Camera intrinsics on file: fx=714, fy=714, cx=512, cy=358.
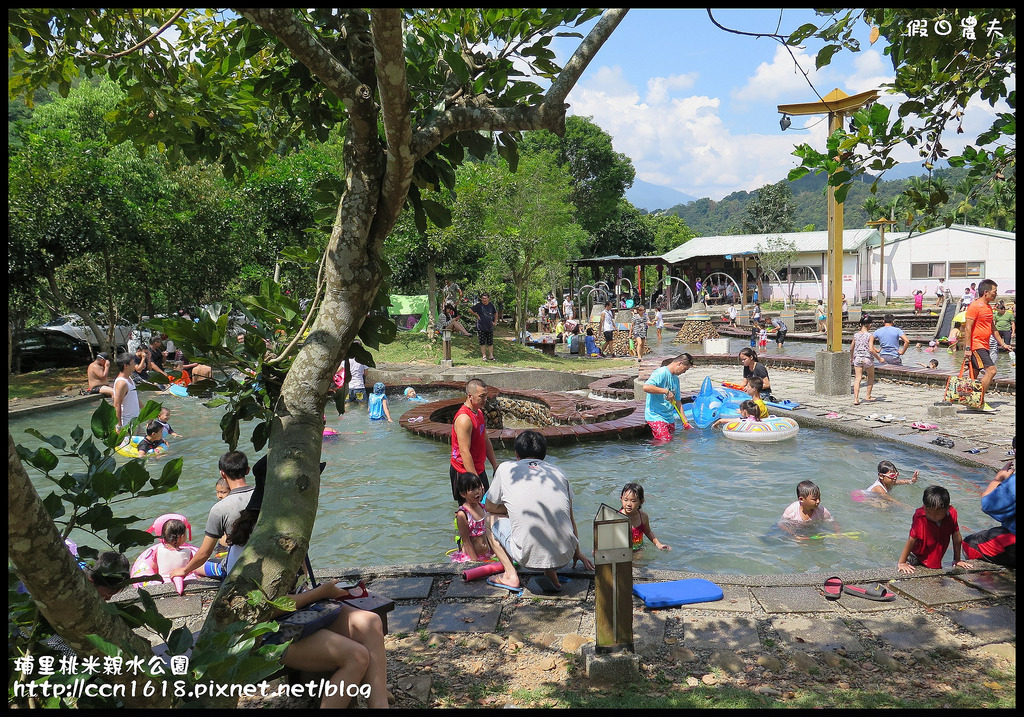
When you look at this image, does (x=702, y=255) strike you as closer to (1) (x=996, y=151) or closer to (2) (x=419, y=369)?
(2) (x=419, y=369)

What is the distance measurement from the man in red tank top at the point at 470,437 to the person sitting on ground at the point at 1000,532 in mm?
4044

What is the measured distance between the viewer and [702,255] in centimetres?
4397

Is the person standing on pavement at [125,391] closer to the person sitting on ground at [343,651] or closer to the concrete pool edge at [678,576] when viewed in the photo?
the concrete pool edge at [678,576]

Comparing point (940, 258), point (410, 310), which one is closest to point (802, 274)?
point (940, 258)

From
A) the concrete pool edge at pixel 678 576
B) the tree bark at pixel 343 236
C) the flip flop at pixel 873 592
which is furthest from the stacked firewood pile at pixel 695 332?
the tree bark at pixel 343 236

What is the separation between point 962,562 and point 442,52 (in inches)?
210

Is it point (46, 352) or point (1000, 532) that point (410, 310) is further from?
point (1000, 532)

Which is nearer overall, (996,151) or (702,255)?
(996,151)

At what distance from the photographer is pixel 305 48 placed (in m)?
3.02

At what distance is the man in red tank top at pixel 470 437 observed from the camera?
659cm

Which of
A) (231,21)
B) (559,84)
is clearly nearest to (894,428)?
(559,84)

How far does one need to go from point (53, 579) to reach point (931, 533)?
5.87 meters

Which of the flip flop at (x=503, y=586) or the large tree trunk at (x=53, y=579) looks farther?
the flip flop at (x=503, y=586)

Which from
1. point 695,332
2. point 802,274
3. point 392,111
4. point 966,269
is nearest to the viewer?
point 392,111
